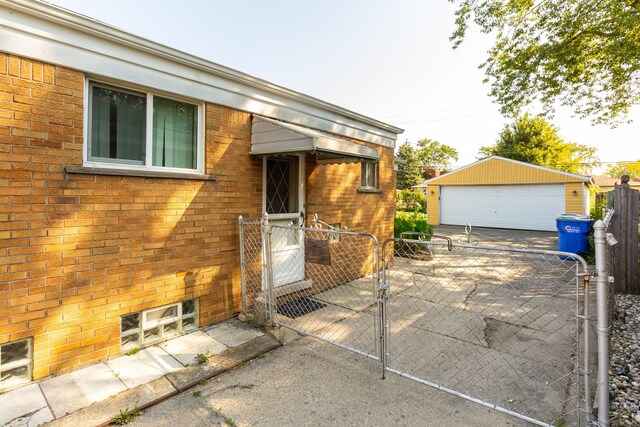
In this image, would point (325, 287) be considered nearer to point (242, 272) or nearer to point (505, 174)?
point (242, 272)

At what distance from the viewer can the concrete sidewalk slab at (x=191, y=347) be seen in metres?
A: 3.46

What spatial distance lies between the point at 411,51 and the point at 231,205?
9072mm

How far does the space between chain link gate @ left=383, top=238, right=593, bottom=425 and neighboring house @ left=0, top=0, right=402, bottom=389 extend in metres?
2.37

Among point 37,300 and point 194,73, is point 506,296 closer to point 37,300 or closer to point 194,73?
point 194,73

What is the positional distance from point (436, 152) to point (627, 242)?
55.9 m

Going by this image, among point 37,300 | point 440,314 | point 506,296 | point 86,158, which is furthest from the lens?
point 506,296

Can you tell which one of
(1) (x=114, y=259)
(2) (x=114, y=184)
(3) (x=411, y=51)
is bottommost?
(1) (x=114, y=259)

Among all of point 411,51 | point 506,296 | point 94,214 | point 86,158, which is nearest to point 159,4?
point 86,158

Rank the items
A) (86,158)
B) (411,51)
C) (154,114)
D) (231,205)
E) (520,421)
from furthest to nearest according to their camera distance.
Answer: (411,51) < (231,205) < (154,114) < (86,158) < (520,421)

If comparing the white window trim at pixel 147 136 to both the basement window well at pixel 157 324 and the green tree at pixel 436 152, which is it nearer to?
the basement window well at pixel 157 324

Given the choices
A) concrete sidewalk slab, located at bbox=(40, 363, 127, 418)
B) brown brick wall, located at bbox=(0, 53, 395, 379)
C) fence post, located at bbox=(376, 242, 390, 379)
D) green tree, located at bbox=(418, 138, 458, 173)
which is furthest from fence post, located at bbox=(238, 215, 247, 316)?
green tree, located at bbox=(418, 138, 458, 173)

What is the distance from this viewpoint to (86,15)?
3070mm

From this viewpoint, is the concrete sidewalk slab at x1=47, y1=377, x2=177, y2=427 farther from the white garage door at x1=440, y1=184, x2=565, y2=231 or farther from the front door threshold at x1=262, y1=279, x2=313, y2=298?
the white garage door at x1=440, y1=184, x2=565, y2=231

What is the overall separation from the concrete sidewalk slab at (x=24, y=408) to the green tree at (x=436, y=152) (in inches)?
2371
